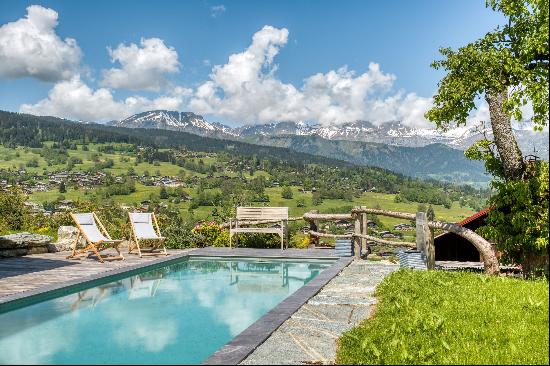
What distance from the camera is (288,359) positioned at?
391 centimetres

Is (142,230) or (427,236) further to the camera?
(142,230)

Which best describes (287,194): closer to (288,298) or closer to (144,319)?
(288,298)

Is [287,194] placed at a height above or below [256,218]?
below

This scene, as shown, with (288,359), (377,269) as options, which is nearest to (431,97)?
(377,269)

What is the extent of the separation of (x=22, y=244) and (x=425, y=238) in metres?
8.88

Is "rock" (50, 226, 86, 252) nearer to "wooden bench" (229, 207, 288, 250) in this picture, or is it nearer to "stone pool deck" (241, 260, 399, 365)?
"wooden bench" (229, 207, 288, 250)

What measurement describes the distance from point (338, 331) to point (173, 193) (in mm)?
91698

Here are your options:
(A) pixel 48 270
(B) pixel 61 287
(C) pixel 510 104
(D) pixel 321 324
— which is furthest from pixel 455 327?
(A) pixel 48 270

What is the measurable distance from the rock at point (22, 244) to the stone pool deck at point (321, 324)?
7382mm

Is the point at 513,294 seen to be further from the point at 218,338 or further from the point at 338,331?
the point at 218,338

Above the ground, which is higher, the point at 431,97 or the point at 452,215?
the point at 431,97

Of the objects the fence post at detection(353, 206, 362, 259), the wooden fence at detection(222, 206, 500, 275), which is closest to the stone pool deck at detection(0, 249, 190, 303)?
the fence post at detection(353, 206, 362, 259)

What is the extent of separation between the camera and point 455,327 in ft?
15.5

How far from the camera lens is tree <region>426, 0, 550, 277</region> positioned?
24.1 ft
